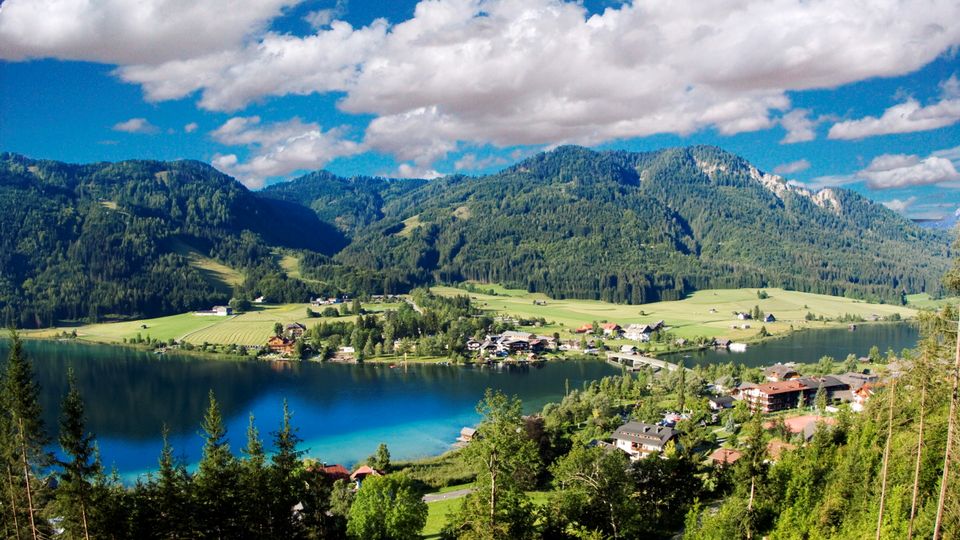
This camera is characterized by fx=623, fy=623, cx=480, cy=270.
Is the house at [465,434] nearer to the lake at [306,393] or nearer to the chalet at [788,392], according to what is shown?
the lake at [306,393]

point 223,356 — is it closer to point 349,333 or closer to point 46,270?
point 349,333

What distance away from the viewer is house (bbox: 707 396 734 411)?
153ft

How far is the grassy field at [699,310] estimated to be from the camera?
96750 mm

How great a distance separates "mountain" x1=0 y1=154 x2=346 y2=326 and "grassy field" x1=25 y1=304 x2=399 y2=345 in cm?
765

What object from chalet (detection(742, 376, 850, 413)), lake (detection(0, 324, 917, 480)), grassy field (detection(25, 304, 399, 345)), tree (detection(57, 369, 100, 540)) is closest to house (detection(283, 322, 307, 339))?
grassy field (detection(25, 304, 399, 345))

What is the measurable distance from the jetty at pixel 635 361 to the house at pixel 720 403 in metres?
17.0

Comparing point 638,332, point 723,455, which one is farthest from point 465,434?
point 638,332

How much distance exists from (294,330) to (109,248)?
72.0 m

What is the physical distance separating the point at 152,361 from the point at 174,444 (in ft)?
122

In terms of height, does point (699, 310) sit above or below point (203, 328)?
below

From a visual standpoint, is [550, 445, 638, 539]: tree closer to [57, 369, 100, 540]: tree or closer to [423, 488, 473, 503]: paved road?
[423, 488, 473, 503]: paved road

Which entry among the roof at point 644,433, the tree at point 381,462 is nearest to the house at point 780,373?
the roof at point 644,433

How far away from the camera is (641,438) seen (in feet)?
121

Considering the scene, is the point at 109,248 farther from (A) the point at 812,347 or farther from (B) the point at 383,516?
(B) the point at 383,516
